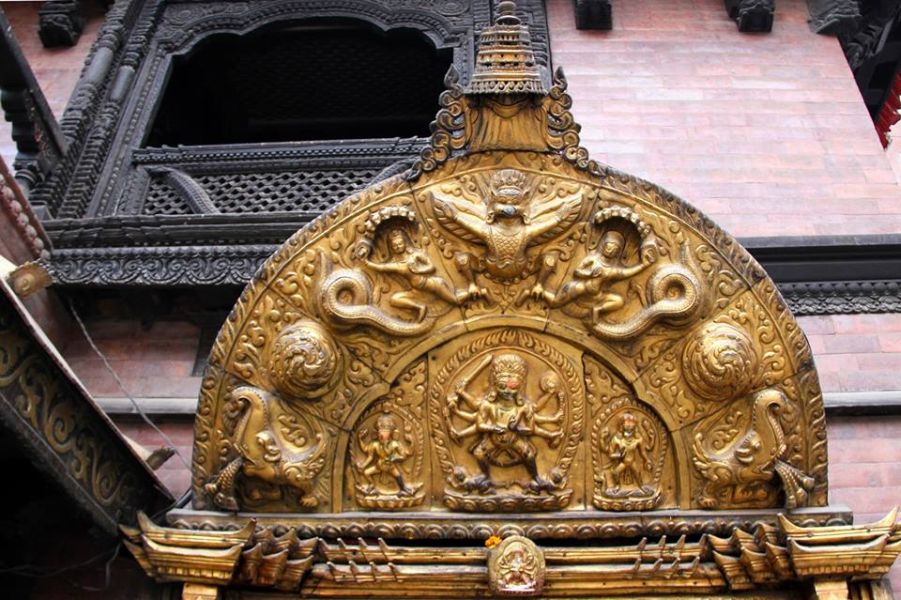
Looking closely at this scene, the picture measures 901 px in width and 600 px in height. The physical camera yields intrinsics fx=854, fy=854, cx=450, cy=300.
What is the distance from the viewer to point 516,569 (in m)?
4.34

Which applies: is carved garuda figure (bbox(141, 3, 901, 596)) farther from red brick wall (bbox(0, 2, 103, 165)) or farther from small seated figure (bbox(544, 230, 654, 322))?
red brick wall (bbox(0, 2, 103, 165))

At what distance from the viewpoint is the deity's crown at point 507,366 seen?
4.74 meters

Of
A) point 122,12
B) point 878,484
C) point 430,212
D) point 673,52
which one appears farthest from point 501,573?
point 122,12

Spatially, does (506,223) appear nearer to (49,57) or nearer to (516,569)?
(516,569)

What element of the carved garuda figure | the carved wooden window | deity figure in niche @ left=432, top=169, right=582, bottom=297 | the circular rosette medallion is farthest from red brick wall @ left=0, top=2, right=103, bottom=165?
the circular rosette medallion

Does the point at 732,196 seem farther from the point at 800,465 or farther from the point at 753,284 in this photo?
the point at 800,465

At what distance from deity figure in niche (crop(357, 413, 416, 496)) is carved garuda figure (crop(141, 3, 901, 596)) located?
0.04ft

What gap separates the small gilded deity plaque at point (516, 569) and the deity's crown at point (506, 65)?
248 centimetres

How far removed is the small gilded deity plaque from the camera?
4.32 metres

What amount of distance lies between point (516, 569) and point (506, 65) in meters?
2.79

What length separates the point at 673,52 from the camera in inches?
308

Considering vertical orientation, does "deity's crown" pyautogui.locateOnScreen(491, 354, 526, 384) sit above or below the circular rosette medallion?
above

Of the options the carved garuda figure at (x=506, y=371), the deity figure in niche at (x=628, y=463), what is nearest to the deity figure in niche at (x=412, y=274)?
the carved garuda figure at (x=506, y=371)

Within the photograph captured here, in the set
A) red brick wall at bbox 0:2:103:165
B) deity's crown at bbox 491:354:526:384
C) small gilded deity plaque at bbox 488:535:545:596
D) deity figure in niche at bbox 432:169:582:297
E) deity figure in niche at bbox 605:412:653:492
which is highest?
deity figure in niche at bbox 432:169:582:297
